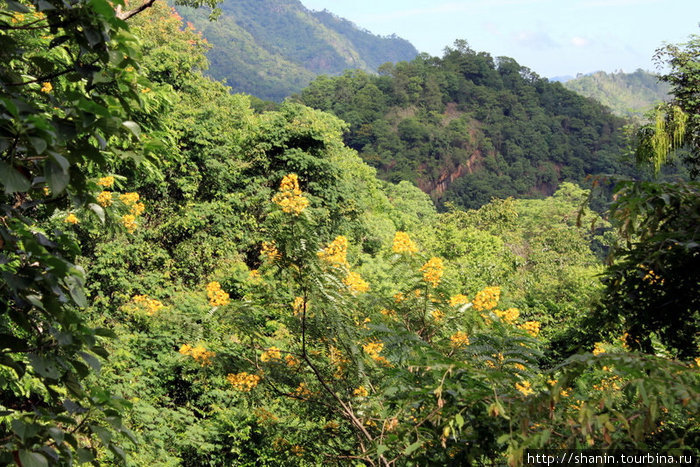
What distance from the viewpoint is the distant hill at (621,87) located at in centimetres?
12056

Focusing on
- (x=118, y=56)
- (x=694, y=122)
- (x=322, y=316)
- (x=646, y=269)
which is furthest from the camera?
(x=694, y=122)

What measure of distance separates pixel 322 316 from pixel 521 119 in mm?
72761

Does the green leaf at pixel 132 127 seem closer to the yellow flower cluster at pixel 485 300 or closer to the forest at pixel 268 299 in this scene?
the forest at pixel 268 299

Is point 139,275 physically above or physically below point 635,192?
below

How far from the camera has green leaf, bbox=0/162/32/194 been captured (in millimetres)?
1286

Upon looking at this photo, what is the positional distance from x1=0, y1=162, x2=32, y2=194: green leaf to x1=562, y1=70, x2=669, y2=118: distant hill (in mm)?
128887

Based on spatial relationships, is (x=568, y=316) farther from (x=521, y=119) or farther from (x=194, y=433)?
(x=521, y=119)

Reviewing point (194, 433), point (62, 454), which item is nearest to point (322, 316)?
point (62, 454)

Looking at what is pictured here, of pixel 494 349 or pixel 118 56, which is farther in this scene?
pixel 494 349

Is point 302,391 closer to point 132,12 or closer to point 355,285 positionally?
point 355,285

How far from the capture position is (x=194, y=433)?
6719 mm

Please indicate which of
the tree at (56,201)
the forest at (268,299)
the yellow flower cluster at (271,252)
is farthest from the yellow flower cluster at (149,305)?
the tree at (56,201)

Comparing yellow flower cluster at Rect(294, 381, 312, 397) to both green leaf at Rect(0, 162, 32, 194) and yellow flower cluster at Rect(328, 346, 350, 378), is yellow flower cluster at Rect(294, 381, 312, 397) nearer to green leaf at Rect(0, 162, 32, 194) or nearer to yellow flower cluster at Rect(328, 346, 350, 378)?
yellow flower cluster at Rect(328, 346, 350, 378)

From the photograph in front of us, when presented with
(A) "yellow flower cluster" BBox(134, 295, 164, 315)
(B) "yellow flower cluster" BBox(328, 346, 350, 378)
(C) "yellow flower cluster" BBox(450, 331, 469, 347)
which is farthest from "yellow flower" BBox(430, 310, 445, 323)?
(A) "yellow flower cluster" BBox(134, 295, 164, 315)
